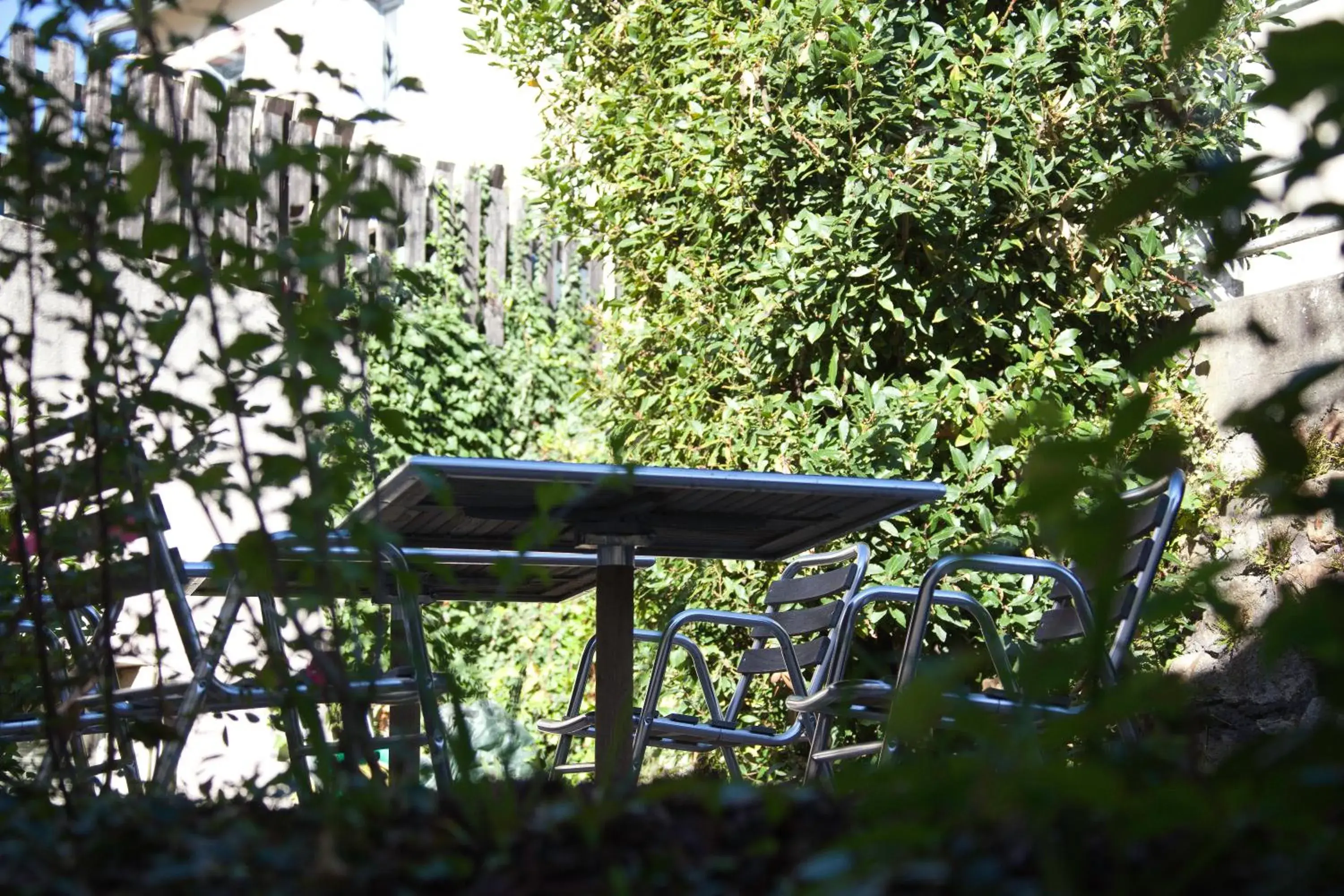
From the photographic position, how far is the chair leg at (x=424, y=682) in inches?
68.6

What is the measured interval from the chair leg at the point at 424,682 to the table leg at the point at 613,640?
1.87ft

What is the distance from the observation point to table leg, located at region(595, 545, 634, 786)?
2.78 meters

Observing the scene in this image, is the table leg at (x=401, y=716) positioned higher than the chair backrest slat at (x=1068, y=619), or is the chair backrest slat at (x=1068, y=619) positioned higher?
→ the chair backrest slat at (x=1068, y=619)

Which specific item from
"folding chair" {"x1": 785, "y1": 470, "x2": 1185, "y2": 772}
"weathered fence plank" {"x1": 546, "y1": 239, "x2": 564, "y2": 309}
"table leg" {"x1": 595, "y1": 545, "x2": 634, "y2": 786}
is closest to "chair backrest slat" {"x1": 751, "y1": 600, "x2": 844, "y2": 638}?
"folding chair" {"x1": 785, "y1": 470, "x2": 1185, "y2": 772}

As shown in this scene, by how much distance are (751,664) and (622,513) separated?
1.27m

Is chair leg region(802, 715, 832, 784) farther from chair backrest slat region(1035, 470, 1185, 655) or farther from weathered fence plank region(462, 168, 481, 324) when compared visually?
weathered fence plank region(462, 168, 481, 324)

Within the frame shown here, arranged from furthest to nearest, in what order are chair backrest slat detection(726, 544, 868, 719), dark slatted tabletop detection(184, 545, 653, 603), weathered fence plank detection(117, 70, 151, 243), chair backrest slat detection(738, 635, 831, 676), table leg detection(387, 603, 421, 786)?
chair backrest slat detection(738, 635, 831, 676) → chair backrest slat detection(726, 544, 868, 719) → table leg detection(387, 603, 421, 786) → dark slatted tabletop detection(184, 545, 653, 603) → weathered fence plank detection(117, 70, 151, 243)

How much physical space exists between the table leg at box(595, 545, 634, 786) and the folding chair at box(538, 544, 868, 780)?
71 mm

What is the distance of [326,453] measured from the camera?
142 cm

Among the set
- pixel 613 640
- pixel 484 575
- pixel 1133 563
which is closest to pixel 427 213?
pixel 484 575

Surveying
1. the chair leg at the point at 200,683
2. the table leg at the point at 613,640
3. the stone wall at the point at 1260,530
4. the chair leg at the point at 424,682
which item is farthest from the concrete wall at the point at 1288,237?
the chair leg at the point at 200,683

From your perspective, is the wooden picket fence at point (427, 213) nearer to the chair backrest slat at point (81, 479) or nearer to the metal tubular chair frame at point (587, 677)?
the metal tubular chair frame at point (587, 677)

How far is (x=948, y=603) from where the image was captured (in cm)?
295

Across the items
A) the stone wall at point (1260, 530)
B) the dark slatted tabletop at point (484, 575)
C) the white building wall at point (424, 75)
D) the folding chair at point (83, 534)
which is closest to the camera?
the folding chair at point (83, 534)
